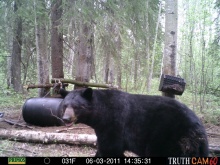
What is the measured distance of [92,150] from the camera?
595cm

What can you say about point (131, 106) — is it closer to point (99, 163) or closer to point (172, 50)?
point (99, 163)

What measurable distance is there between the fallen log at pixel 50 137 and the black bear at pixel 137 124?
175 centimetres

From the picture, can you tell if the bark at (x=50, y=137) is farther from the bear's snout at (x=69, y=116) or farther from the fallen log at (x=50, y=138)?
the bear's snout at (x=69, y=116)

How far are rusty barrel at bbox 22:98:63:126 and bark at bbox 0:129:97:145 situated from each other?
140cm

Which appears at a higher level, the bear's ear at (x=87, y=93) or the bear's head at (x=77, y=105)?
the bear's ear at (x=87, y=93)

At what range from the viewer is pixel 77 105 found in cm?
410

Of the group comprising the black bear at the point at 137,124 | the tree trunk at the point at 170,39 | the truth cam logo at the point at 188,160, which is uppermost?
the tree trunk at the point at 170,39

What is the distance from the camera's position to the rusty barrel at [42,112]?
25.3 feet

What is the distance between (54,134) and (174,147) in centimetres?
298

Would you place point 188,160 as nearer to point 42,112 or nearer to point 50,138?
point 50,138

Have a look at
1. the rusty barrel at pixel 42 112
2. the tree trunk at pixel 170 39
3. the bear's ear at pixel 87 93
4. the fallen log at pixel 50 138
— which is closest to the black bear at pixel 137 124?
the bear's ear at pixel 87 93

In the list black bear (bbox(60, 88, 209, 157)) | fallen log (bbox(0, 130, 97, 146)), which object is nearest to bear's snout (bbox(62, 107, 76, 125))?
black bear (bbox(60, 88, 209, 157))

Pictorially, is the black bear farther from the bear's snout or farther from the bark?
the bark

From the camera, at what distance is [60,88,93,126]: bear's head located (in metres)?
4.05
